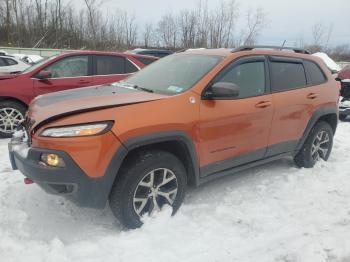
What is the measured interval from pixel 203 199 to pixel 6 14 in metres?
40.5

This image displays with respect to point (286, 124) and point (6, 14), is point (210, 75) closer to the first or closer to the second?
point (286, 124)

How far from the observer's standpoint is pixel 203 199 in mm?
4281

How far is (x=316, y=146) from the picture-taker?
5.44 meters

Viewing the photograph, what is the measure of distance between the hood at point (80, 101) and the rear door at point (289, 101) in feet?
5.41

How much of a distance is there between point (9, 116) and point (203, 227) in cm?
441

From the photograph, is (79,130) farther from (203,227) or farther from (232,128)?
(232,128)

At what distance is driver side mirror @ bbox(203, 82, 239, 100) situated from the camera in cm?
373

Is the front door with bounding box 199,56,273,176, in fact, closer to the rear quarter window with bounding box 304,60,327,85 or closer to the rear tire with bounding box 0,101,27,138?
the rear quarter window with bounding box 304,60,327,85

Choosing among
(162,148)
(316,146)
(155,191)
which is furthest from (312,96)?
(155,191)

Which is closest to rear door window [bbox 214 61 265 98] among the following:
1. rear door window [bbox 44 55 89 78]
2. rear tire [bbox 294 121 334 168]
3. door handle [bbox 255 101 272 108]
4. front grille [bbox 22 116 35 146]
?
door handle [bbox 255 101 272 108]

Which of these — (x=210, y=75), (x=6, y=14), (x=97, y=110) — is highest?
(x=6, y=14)

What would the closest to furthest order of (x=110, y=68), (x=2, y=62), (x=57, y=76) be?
(x=57, y=76) → (x=110, y=68) → (x=2, y=62)

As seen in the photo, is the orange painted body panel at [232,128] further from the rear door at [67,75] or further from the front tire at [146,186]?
the rear door at [67,75]

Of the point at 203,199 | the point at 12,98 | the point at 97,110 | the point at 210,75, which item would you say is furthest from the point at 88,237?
the point at 12,98
